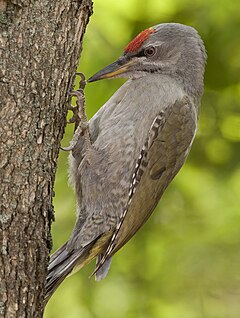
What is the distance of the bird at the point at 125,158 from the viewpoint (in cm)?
448

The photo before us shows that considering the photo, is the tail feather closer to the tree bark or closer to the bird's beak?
the tree bark

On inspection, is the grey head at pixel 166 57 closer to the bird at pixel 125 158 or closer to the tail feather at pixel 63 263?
the bird at pixel 125 158

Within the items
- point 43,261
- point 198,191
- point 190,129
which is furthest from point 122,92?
point 43,261

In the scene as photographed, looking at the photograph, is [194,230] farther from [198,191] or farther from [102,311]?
[102,311]

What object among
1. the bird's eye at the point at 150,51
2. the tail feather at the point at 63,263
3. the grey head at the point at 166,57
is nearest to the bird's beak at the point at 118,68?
the grey head at the point at 166,57

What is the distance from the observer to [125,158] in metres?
4.54

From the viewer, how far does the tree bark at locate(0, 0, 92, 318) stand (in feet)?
9.93

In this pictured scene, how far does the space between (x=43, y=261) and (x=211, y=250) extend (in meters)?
2.72

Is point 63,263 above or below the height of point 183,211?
below

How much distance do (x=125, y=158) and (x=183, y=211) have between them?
1.51 meters

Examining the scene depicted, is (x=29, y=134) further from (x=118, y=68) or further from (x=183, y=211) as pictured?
(x=183, y=211)

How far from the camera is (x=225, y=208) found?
574 cm

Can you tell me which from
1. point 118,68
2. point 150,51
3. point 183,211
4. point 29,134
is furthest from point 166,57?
point 29,134

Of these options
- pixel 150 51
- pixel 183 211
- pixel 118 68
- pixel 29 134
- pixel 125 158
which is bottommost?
pixel 29 134
